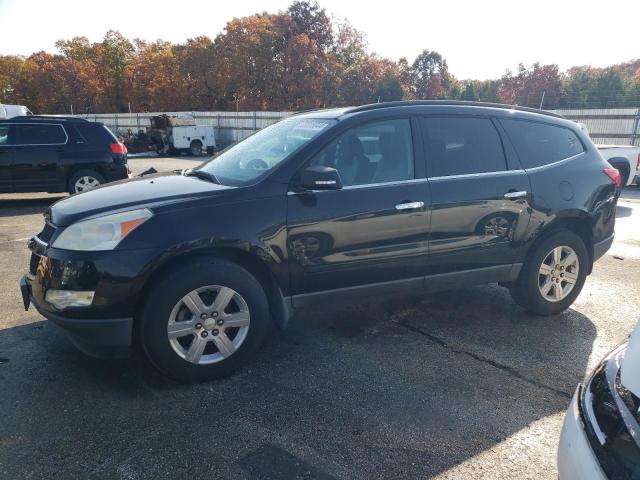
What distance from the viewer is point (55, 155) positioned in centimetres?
902

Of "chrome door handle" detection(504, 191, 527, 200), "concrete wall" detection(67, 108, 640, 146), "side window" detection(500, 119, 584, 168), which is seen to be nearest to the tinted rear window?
"concrete wall" detection(67, 108, 640, 146)

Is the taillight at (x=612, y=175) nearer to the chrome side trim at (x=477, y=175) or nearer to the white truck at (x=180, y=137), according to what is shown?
the chrome side trim at (x=477, y=175)

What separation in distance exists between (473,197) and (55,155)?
809cm

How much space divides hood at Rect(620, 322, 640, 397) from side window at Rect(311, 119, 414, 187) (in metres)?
2.05

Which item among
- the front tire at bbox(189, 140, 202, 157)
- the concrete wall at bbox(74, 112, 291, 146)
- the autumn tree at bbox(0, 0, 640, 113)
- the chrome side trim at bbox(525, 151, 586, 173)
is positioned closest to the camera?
the chrome side trim at bbox(525, 151, 586, 173)

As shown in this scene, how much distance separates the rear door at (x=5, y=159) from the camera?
870 cm

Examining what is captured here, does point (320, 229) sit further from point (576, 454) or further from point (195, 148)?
point (195, 148)

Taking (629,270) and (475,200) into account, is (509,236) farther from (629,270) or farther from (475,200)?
(629,270)

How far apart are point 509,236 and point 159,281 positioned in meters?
2.77

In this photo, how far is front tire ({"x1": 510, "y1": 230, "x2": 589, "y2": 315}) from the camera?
4250 millimetres

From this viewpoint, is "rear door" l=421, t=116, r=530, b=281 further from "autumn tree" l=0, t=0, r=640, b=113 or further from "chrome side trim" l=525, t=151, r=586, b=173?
"autumn tree" l=0, t=0, r=640, b=113

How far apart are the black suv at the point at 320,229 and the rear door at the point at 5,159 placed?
6.33 m

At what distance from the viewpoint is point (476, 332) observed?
4027 millimetres

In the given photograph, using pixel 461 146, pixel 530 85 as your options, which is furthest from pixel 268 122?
pixel 530 85
